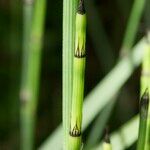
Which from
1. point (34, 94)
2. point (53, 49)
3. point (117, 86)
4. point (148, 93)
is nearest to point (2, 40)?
point (53, 49)

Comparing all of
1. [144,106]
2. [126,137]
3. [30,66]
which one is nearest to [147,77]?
[144,106]

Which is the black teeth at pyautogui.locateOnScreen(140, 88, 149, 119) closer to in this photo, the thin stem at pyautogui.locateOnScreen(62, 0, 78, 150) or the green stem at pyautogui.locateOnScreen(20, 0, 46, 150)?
the thin stem at pyautogui.locateOnScreen(62, 0, 78, 150)

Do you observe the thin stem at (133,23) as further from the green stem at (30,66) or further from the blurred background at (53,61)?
the blurred background at (53,61)

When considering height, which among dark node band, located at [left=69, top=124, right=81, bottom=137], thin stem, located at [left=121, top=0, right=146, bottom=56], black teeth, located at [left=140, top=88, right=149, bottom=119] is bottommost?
thin stem, located at [left=121, top=0, right=146, bottom=56]

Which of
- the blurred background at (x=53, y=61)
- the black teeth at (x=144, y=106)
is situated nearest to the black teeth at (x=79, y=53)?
the black teeth at (x=144, y=106)

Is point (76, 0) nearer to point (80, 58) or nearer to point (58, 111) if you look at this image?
point (80, 58)

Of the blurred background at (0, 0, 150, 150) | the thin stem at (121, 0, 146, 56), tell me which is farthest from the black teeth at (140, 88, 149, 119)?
the blurred background at (0, 0, 150, 150)
